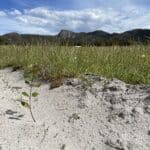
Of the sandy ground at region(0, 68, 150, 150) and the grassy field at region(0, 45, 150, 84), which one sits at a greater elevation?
the grassy field at region(0, 45, 150, 84)

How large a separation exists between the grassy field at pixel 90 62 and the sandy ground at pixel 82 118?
52 cm

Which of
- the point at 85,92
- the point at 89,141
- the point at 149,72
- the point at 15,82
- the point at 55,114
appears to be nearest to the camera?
the point at 89,141

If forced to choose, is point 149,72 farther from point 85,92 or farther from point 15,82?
point 15,82

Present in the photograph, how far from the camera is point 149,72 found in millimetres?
6281

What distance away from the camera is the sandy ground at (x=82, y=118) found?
454cm

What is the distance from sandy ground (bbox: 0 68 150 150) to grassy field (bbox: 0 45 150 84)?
0.52m

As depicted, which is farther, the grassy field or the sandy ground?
the grassy field

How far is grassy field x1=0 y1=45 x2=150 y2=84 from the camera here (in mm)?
6558

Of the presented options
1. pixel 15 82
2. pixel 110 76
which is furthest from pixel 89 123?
pixel 15 82

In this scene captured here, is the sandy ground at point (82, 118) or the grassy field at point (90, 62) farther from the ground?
the grassy field at point (90, 62)

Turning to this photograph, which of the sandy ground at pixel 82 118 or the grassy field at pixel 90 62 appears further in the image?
the grassy field at pixel 90 62

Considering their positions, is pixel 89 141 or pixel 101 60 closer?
pixel 89 141

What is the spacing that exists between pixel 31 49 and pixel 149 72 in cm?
411

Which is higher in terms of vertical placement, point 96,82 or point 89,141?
point 96,82
